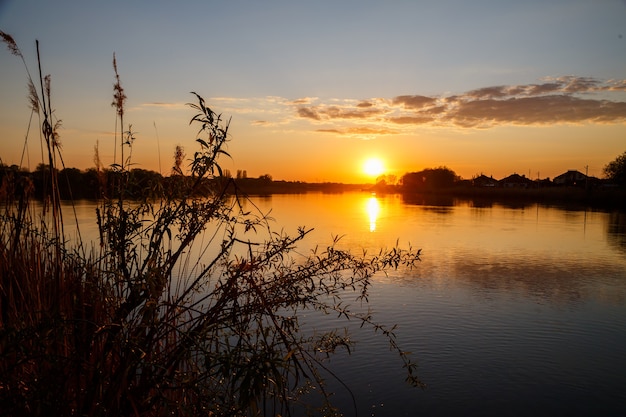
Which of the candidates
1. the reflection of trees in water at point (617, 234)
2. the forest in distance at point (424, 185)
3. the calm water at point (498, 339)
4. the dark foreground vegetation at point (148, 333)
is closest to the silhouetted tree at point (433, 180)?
the forest in distance at point (424, 185)

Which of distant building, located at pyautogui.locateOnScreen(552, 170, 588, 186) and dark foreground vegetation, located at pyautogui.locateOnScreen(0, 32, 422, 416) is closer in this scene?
dark foreground vegetation, located at pyautogui.locateOnScreen(0, 32, 422, 416)

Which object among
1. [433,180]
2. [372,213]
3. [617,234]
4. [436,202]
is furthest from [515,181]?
[617,234]

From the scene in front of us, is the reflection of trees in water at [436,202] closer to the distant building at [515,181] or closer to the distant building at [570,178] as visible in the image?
the distant building at [570,178]

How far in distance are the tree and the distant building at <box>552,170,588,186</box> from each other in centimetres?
1958

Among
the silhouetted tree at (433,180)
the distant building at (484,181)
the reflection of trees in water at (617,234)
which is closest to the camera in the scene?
the reflection of trees in water at (617,234)

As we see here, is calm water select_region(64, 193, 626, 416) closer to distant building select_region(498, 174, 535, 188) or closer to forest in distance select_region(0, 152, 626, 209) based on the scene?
forest in distance select_region(0, 152, 626, 209)

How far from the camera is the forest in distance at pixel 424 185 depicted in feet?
8.43

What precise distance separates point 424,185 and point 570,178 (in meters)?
27.2

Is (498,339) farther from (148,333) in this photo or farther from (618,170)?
(618,170)

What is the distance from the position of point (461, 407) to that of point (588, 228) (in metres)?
19.4

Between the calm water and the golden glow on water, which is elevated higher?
the golden glow on water

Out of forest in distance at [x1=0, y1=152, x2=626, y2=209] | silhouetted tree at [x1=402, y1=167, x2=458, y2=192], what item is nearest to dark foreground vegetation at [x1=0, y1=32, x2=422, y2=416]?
forest in distance at [x1=0, y1=152, x2=626, y2=209]

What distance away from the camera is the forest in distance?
2.57 meters

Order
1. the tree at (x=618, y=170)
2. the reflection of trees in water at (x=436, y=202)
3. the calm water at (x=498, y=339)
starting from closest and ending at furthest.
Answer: the calm water at (x=498, y=339), the reflection of trees in water at (x=436, y=202), the tree at (x=618, y=170)
